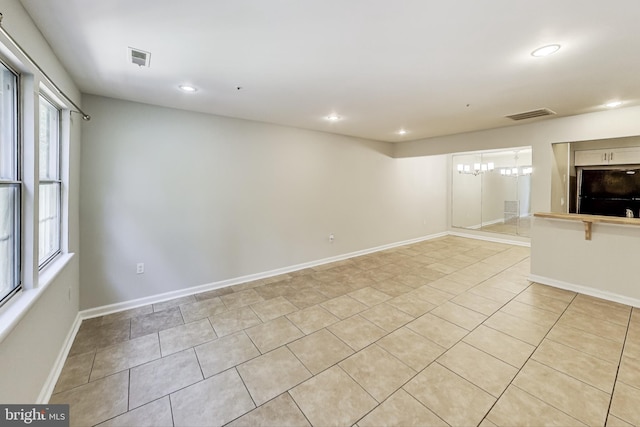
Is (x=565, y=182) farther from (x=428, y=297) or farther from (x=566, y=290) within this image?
(x=428, y=297)

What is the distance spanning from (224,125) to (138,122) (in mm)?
1007

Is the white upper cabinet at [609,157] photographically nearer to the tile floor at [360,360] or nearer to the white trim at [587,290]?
the white trim at [587,290]

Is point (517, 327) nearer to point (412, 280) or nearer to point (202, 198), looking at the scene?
point (412, 280)

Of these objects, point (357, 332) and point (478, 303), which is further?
point (478, 303)

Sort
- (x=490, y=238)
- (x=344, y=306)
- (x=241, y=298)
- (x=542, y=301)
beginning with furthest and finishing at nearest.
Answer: (x=490, y=238) → (x=241, y=298) → (x=542, y=301) → (x=344, y=306)

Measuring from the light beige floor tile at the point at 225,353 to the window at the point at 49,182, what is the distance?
57.8 inches

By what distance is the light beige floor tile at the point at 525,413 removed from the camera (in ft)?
5.37

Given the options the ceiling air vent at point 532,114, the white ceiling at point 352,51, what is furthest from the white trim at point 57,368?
the ceiling air vent at point 532,114

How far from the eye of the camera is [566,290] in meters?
3.68

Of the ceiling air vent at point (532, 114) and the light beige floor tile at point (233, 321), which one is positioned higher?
the ceiling air vent at point (532, 114)

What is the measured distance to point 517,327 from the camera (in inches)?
108

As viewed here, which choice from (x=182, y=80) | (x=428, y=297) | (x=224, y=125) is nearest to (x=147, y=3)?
(x=182, y=80)

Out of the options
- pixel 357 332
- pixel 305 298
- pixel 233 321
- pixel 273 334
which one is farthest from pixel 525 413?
pixel 233 321

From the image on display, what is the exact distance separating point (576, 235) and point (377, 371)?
140 inches
